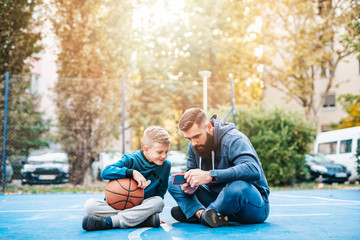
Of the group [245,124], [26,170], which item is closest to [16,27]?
[26,170]

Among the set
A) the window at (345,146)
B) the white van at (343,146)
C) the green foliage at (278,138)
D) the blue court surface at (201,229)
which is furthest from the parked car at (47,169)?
the window at (345,146)

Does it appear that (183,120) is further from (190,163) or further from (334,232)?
(334,232)

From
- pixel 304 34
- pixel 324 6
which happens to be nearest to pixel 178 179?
pixel 304 34

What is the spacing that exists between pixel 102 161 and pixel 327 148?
1076 cm

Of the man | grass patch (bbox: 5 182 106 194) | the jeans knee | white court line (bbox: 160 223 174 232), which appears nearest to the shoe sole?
the man

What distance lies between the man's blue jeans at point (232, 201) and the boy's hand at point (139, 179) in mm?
A: 345

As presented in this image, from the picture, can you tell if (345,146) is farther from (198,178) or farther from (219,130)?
(198,178)

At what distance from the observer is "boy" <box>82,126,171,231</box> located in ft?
11.6

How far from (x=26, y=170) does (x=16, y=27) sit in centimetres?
409

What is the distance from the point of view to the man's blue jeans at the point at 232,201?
330cm

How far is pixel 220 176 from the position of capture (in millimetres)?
3250

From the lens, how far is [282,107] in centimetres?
1126

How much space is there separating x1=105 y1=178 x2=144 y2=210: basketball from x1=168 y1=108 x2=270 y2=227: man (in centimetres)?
38

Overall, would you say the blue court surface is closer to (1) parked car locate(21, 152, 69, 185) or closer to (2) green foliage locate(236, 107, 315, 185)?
(1) parked car locate(21, 152, 69, 185)
